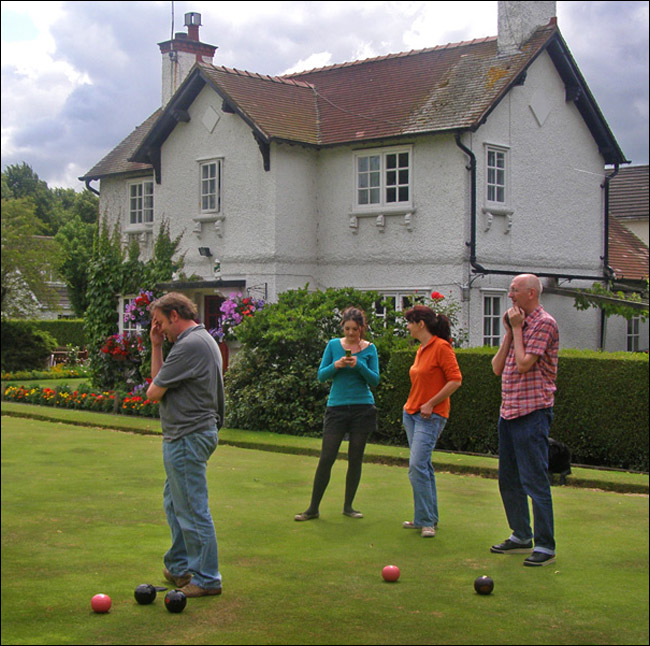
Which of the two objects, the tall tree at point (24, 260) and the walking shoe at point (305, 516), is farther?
the walking shoe at point (305, 516)

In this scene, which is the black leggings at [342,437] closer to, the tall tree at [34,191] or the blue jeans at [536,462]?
the blue jeans at [536,462]

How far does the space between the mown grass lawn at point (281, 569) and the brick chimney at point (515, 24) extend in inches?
406

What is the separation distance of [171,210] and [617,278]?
8.32 meters

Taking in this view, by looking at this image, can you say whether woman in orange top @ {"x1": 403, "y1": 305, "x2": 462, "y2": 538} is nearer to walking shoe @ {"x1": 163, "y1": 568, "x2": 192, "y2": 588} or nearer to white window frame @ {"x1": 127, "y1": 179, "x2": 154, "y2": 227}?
walking shoe @ {"x1": 163, "y1": 568, "x2": 192, "y2": 588}

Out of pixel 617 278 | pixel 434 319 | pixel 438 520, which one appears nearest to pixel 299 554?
pixel 438 520

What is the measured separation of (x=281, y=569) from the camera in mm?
4156

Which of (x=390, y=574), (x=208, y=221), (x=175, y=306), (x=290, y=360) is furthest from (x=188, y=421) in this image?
(x=208, y=221)

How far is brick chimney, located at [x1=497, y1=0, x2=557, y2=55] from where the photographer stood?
48.0 ft

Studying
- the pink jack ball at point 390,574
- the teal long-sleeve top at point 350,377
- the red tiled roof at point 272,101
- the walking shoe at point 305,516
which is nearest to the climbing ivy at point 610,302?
the red tiled roof at point 272,101

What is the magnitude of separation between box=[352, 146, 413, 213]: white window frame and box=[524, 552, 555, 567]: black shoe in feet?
33.6

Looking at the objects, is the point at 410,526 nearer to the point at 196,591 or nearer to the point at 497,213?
the point at 196,591

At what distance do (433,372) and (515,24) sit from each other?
1056 centimetres

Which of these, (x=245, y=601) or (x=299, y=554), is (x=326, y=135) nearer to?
(x=299, y=554)

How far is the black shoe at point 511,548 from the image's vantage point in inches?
185
